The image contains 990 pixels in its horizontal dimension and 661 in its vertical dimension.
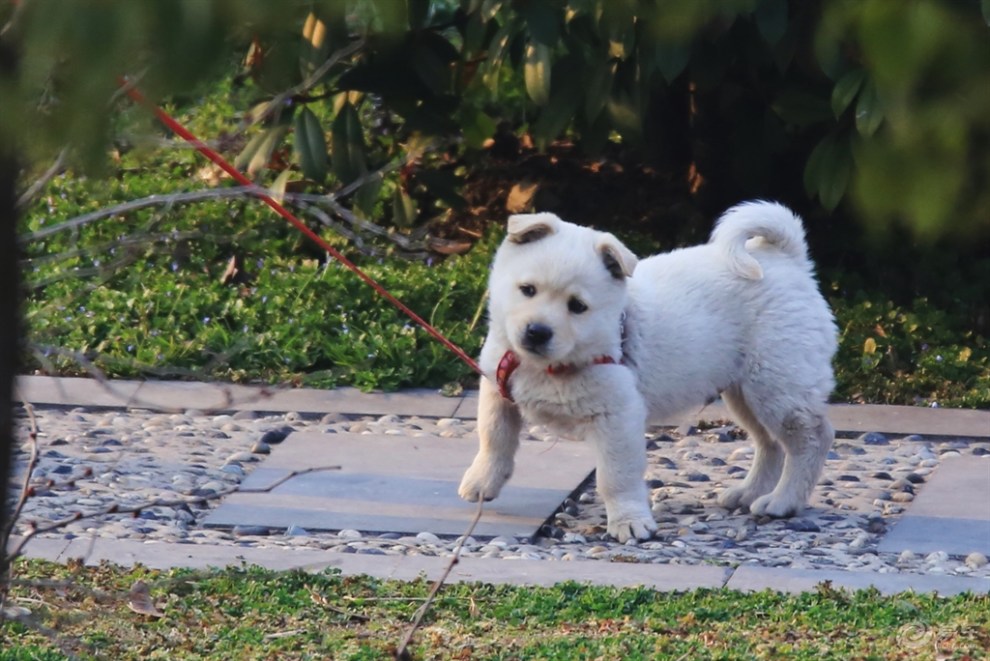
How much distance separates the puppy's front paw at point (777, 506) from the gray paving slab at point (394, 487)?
29.3 inches

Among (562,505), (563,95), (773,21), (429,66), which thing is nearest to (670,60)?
(773,21)

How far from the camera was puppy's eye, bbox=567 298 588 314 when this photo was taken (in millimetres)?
5008

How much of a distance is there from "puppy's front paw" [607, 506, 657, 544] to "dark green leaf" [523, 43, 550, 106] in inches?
120

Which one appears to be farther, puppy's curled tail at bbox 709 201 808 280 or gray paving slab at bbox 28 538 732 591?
puppy's curled tail at bbox 709 201 808 280

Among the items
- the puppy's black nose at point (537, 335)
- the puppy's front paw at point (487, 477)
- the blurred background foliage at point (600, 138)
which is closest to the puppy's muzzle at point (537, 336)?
the puppy's black nose at point (537, 335)

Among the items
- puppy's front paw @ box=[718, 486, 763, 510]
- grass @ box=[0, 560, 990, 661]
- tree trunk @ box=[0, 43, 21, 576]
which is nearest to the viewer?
tree trunk @ box=[0, 43, 21, 576]

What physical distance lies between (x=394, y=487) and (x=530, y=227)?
1.28 meters

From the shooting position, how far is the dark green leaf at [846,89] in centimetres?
659

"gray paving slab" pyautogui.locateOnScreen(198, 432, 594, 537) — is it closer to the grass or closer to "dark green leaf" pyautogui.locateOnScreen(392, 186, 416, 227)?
the grass

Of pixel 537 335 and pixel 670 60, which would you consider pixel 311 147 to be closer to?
pixel 670 60

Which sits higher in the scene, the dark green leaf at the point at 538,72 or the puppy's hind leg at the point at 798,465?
the dark green leaf at the point at 538,72

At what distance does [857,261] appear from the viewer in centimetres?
894

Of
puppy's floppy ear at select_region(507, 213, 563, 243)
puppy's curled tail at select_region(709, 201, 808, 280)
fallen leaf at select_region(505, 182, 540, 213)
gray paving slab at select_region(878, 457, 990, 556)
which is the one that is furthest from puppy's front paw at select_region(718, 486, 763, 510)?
fallen leaf at select_region(505, 182, 540, 213)

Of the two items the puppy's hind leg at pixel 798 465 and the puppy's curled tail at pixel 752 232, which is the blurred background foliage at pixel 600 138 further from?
the puppy's hind leg at pixel 798 465
